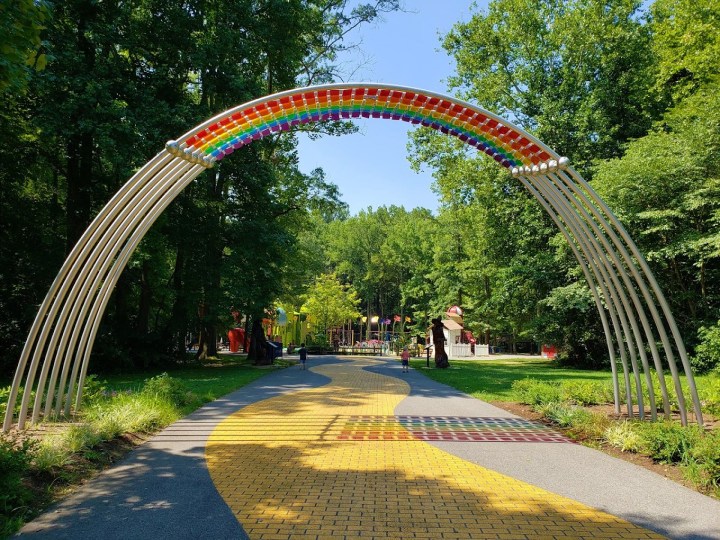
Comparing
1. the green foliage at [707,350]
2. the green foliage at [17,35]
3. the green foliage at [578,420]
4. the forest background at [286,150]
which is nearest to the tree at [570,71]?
the forest background at [286,150]

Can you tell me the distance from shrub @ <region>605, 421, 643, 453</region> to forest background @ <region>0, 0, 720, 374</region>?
1242cm

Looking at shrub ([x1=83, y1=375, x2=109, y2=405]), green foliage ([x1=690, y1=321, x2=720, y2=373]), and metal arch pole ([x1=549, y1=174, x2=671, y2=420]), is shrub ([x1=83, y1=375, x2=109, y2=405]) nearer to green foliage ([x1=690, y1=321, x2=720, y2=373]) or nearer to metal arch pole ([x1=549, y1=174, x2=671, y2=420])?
metal arch pole ([x1=549, y1=174, x2=671, y2=420])

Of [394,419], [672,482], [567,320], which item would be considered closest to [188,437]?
[394,419]

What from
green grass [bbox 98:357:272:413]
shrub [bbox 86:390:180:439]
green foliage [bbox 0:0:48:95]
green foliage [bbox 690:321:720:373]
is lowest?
green grass [bbox 98:357:272:413]

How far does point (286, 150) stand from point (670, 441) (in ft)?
81.7

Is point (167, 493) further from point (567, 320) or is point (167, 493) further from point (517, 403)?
point (567, 320)

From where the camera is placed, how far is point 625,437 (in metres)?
7.53

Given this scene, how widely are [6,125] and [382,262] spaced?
51911 millimetres

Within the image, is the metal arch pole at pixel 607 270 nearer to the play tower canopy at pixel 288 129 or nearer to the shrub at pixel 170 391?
the play tower canopy at pixel 288 129

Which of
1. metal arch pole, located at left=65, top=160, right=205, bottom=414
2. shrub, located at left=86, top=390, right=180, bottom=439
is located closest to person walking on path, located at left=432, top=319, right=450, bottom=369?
shrub, located at left=86, top=390, right=180, bottom=439

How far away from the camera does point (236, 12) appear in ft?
65.5

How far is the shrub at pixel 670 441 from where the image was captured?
6602mm

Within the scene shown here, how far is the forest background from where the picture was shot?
1770 centimetres

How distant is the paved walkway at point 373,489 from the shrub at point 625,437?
48cm
